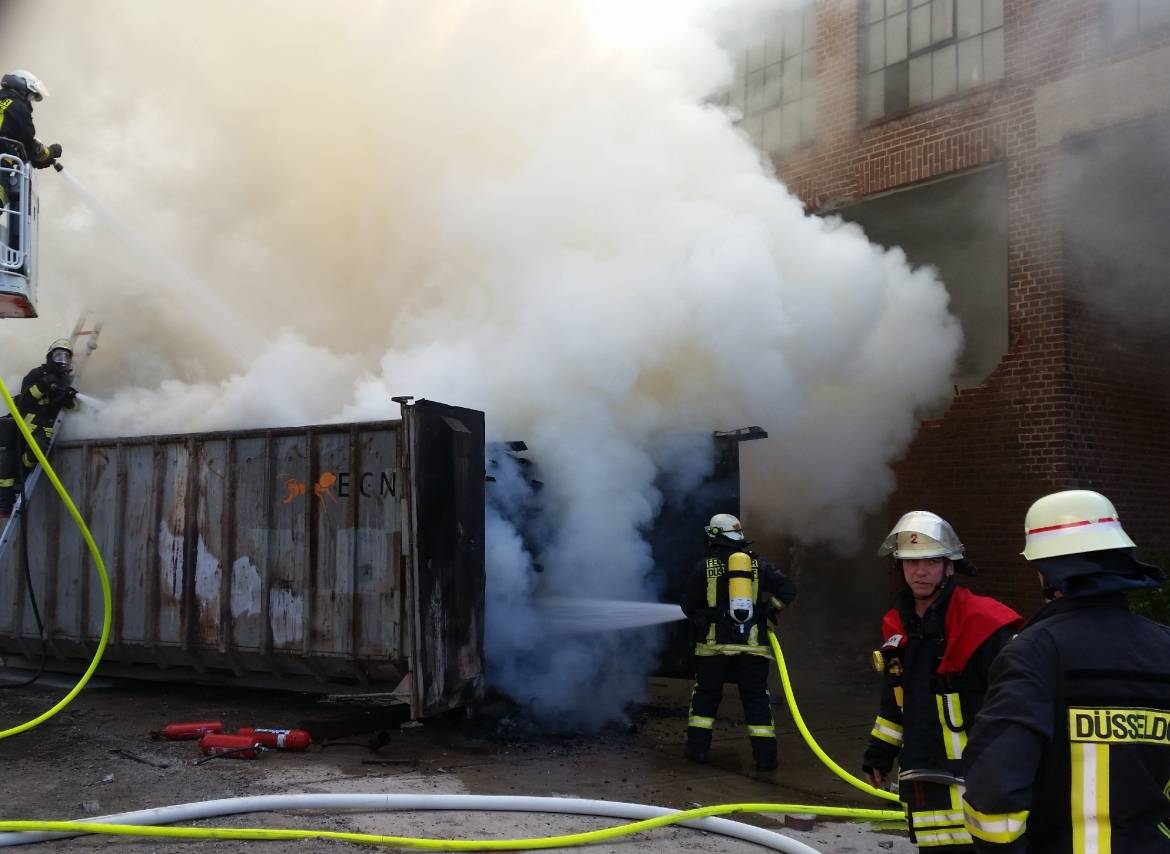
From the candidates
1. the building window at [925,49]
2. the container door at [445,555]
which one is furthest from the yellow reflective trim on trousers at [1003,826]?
the building window at [925,49]

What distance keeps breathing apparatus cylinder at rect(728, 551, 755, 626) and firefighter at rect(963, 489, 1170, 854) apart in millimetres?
4061

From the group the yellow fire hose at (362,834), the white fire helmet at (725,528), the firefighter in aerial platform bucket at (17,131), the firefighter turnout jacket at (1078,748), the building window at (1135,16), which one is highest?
the building window at (1135,16)

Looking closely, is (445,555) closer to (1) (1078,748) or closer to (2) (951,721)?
(2) (951,721)

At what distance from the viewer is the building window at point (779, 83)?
10797 millimetres

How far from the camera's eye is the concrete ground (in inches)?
184

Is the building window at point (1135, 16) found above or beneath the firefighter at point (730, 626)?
above

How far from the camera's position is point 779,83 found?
11.1m

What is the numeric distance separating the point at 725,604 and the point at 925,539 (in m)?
3.15

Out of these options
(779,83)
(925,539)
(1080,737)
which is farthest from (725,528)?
(779,83)

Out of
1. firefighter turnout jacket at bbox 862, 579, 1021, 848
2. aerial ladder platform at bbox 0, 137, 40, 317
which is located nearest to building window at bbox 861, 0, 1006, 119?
firefighter turnout jacket at bbox 862, 579, 1021, 848

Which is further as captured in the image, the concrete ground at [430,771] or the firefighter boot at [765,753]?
the firefighter boot at [765,753]

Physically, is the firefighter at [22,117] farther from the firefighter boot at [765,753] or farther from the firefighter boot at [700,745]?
the firefighter boot at [765,753]

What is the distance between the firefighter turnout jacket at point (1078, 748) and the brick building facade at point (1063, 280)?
669 centimetres

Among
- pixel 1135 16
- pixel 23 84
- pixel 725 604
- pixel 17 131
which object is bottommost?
pixel 725 604
